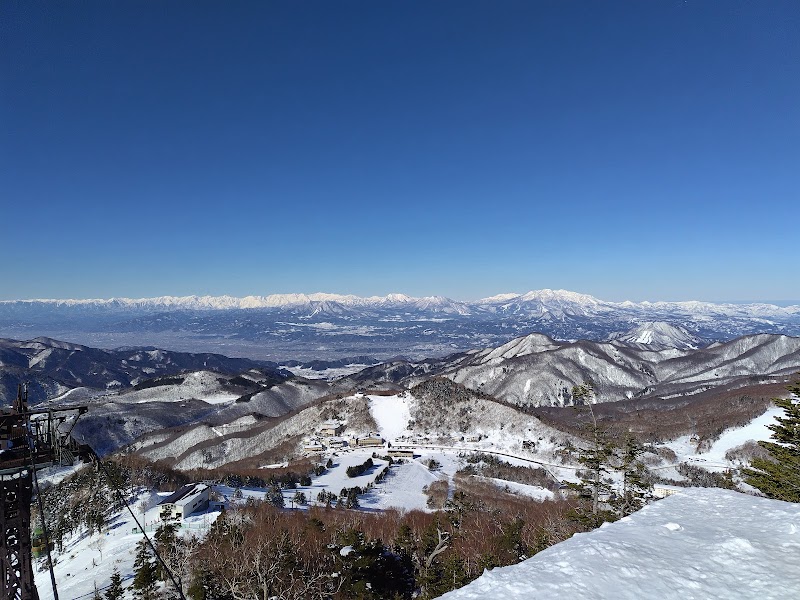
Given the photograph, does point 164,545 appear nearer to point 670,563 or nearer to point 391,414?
point 670,563

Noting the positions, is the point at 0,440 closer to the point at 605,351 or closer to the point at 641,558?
the point at 641,558

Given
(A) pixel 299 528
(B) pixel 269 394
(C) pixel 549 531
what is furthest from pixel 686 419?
(B) pixel 269 394

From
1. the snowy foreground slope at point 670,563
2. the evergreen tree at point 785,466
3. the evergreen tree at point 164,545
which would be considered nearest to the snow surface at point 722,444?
→ the evergreen tree at point 785,466

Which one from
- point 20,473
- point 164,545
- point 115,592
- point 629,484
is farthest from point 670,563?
point 164,545

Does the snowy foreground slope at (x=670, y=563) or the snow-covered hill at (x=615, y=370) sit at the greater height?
the snowy foreground slope at (x=670, y=563)

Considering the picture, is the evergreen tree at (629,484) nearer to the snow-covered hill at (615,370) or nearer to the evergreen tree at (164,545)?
the evergreen tree at (164,545)

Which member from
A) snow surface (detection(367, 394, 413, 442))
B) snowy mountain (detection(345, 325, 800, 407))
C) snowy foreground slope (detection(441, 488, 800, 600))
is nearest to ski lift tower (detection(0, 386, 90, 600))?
snowy foreground slope (detection(441, 488, 800, 600))
